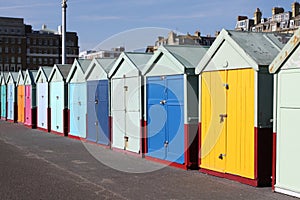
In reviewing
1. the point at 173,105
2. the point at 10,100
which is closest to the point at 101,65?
the point at 173,105

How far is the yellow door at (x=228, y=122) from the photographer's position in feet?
30.6

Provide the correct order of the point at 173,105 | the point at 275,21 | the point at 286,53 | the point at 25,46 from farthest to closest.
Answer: the point at 25,46, the point at 275,21, the point at 173,105, the point at 286,53

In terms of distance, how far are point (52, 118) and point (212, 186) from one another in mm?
14443

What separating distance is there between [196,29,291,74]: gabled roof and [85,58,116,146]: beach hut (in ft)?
20.0

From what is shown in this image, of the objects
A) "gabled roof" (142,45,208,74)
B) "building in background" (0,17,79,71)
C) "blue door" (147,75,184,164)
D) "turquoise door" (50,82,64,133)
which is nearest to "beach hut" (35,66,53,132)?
"turquoise door" (50,82,64,133)

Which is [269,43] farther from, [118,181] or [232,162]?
[118,181]


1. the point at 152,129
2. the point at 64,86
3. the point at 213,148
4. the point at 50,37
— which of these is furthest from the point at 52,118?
the point at 50,37

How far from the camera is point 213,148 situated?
1045cm

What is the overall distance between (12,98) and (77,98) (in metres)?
12.1

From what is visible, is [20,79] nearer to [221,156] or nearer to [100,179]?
[100,179]

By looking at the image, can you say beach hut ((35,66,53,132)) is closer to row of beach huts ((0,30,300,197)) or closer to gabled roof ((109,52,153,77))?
row of beach huts ((0,30,300,197))

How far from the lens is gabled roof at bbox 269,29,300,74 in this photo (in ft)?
27.0

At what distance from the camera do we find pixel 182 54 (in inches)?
477

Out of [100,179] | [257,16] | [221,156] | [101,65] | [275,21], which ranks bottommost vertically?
[100,179]
